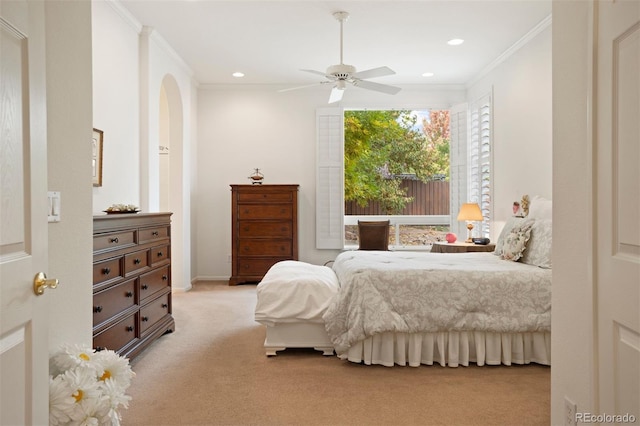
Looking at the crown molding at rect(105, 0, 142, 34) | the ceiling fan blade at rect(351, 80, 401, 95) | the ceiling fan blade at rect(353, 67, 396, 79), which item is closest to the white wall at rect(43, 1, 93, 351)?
the crown molding at rect(105, 0, 142, 34)

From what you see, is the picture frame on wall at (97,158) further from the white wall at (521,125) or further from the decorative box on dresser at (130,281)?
the white wall at (521,125)

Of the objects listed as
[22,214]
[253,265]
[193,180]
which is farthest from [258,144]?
[22,214]

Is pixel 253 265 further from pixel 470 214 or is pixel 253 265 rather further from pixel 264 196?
pixel 470 214

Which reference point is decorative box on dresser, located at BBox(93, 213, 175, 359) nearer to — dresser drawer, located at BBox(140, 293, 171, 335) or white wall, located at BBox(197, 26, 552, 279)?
dresser drawer, located at BBox(140, 293, 171, 335)

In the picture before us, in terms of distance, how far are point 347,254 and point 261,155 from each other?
3.02 m

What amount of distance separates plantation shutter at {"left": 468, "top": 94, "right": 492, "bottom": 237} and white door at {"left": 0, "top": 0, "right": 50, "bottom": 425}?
217 inches

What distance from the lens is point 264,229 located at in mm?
6621

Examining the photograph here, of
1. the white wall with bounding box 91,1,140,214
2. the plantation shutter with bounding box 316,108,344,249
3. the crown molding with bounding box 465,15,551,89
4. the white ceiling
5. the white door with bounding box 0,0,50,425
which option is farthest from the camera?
the plantation shutter with bounding box 316,108,344,249

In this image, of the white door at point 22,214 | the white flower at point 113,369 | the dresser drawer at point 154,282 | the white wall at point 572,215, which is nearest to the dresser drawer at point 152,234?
the dresser drawer at point 154,282

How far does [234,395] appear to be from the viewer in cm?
279

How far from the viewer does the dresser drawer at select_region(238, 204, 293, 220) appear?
6.61m

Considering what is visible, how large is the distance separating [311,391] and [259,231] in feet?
12.9

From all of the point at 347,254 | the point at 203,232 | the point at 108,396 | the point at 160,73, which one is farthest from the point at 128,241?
the point at 203,232

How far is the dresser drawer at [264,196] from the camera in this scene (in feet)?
21.7
